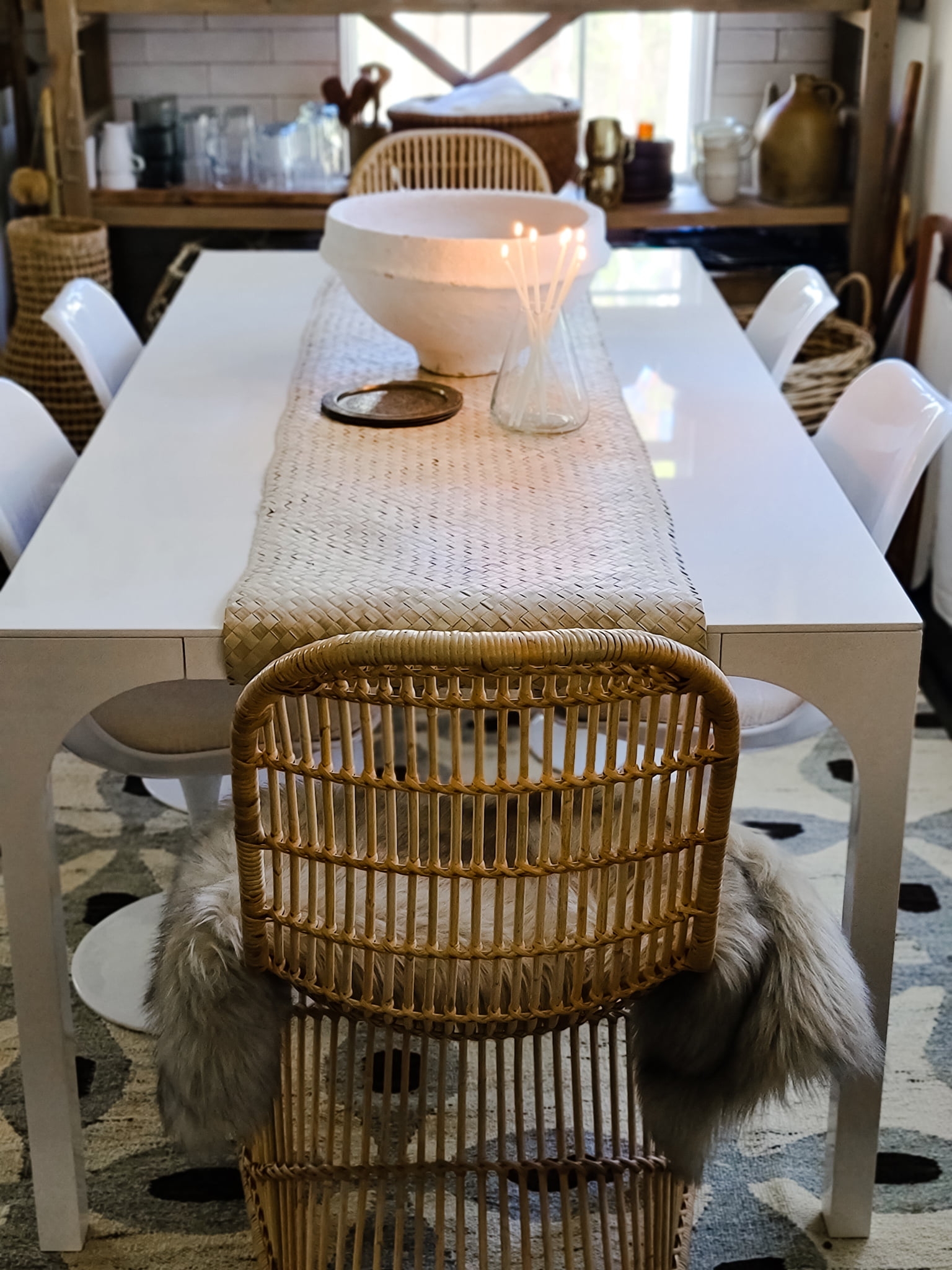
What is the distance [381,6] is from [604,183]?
686 millimetres

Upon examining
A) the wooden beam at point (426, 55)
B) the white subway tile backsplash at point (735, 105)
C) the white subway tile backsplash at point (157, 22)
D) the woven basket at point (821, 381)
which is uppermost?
the white subway tile backsplash at point (157, 22)

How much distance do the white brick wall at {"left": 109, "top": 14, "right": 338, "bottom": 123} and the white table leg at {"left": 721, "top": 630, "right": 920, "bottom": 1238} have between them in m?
3.07

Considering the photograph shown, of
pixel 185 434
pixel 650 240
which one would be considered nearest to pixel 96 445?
pixel 185 434

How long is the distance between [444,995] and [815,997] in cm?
34

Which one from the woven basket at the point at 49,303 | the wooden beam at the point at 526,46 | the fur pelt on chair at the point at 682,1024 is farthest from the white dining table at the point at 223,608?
the wooden beam at the point at 526,46

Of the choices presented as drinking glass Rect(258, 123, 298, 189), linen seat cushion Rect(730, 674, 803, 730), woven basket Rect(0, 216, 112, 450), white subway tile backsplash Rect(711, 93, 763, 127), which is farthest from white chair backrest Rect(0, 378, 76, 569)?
white subway tile backsplash Rect(711, 93, 763, 127)

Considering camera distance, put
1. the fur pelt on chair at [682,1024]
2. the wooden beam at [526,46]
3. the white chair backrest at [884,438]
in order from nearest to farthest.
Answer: the fur pelt on chair at [682,1024], the white chair backrest at [884,438], the wooden beam at [526,46]

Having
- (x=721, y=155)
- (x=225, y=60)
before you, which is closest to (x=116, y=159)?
(x=225, y=60)

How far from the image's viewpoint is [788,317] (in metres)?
2.42

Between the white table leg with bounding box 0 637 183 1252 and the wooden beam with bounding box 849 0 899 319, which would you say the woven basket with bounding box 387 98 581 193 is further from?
the white table leg with bounding box 0 637 183 1252

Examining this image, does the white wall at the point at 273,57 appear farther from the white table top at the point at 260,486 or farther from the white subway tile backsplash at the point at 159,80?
the white table top at the point at 260,486

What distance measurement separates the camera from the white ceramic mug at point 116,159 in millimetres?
3619

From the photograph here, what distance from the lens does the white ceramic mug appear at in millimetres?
3619

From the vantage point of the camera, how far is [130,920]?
2.15 m
